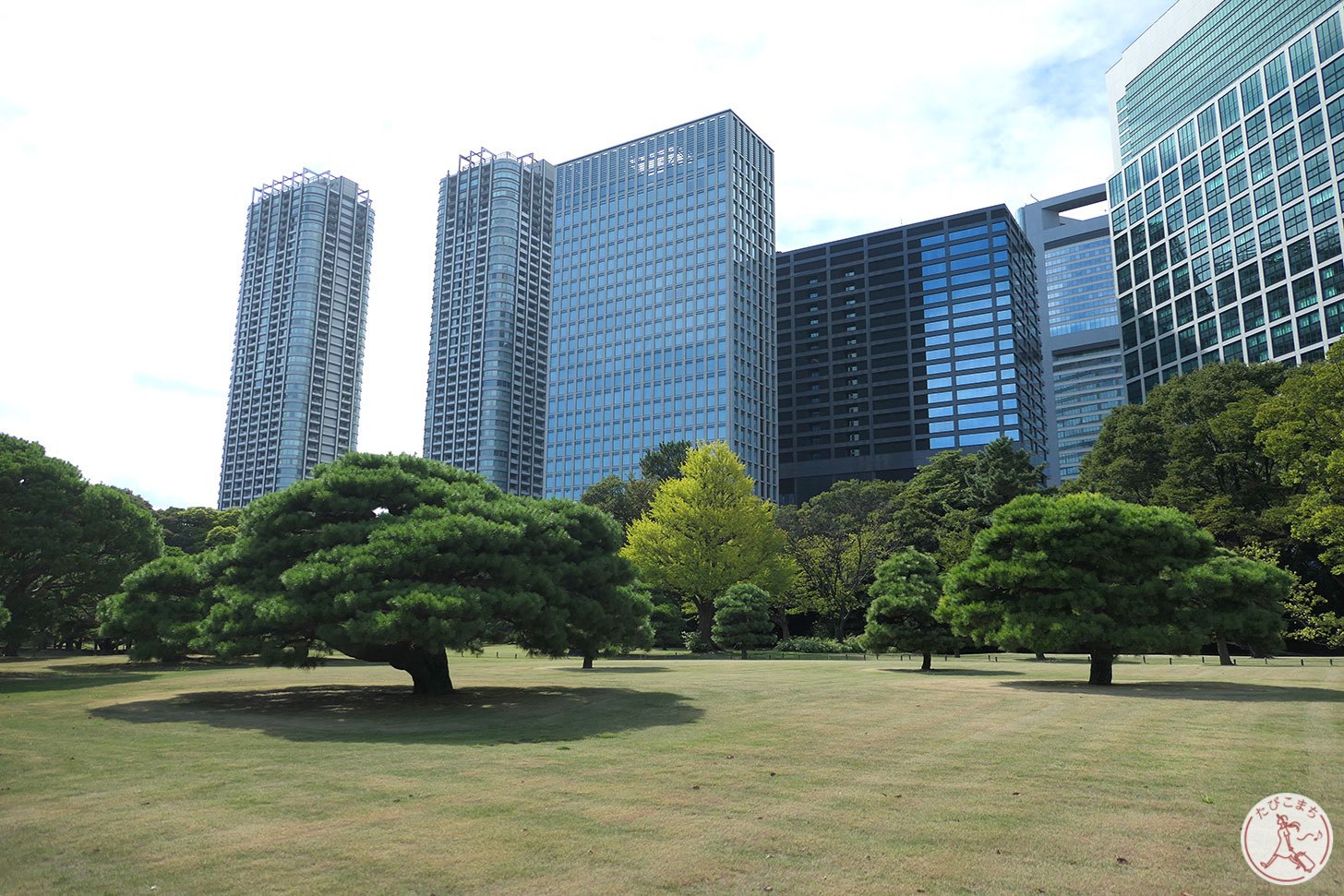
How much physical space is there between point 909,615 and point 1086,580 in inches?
376

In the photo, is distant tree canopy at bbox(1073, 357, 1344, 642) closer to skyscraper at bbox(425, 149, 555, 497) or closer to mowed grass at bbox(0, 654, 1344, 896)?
mowed grass at bbox(0, 654, 1344, 896)

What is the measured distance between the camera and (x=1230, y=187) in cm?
10750

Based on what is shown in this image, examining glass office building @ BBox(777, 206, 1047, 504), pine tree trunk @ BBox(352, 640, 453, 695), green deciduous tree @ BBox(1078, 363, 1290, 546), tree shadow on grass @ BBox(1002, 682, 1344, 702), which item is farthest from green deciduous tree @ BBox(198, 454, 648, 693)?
glass office building @ BBox(777, 206, 1047, 504)

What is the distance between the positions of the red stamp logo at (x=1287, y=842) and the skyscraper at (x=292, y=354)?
195705mm

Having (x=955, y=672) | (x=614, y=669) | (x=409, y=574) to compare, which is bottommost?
(x=614, y=669)

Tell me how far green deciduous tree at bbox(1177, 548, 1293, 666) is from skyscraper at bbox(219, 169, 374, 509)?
611 ft

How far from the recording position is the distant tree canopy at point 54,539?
31484mm

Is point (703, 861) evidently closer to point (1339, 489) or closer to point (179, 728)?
point (179, 728)

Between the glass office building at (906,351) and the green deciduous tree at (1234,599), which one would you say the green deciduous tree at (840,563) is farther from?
the glass office building at (906,351)

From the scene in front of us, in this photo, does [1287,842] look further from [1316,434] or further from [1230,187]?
[1230,187]

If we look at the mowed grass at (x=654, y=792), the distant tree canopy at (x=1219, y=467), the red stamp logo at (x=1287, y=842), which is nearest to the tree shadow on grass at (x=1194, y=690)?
the mowed grass at (x=654, y=792)

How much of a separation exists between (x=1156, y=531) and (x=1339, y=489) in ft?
20.0

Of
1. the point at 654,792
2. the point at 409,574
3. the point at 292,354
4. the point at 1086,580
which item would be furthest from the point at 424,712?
the point at 292,354

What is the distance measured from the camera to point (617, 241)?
523 ft
